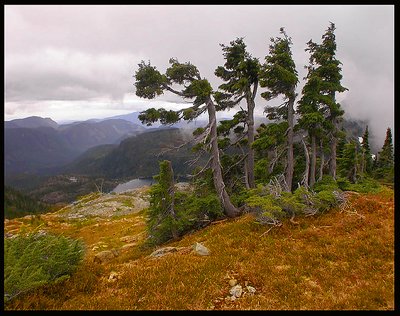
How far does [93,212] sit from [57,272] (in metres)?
51.4

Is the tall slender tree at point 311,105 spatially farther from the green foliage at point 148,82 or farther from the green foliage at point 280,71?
the green foliage at point 148,82

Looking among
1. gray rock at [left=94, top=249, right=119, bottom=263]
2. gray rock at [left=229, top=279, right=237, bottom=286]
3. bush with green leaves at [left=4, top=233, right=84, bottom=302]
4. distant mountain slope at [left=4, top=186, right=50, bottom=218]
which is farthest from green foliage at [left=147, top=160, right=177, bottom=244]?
distant mountain slope at [left=4, top=186, right=50, bottom=218]

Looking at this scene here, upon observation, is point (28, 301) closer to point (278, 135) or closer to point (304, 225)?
point (304, 225)

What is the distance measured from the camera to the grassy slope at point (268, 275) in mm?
8656

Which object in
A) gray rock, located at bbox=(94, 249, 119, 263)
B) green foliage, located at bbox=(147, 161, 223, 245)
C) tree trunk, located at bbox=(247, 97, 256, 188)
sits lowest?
gray rock, located at bbox=(94, 249, 119, 263)

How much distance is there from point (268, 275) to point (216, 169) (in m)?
10.5

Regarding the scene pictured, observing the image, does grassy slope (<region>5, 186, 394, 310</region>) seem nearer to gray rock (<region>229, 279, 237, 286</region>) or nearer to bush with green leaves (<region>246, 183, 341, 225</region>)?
gray rock (<region>229, 279, 237, 286</region>)

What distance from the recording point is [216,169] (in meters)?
20.0

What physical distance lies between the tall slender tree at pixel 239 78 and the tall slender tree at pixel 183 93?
6.31 feet

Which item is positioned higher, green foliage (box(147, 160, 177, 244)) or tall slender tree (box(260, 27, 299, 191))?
tall slender tree (box(260, 27, 299, 191))

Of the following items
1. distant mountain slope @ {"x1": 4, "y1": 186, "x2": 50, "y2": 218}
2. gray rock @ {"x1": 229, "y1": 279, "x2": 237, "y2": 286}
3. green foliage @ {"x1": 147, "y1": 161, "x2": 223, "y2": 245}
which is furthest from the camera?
distant mountain slope @ {"x1": 4, "y1": 186, "x2": 50, "y2": 218}

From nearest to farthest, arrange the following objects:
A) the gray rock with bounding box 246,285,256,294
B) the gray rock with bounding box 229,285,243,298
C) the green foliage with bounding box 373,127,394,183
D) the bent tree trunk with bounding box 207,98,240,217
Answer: the gray rock with bounding box 229,285,243,298 → the gray rock with bounding box 246,285,256,294 → the bent tree trunk with bounding box 207,98,240,217 → the green foliage with bounding box 373,127,394,183

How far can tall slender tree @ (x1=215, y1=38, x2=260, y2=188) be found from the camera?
20.0 metres
